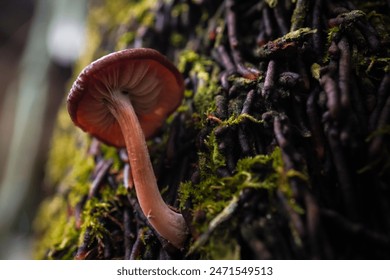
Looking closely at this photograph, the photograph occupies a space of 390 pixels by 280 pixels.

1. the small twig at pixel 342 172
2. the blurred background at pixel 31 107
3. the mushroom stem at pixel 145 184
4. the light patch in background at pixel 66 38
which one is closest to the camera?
the small twig at pixel 342 172

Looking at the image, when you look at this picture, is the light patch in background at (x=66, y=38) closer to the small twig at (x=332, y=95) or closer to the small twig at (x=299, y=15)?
the small twig at (x=299, y=15)

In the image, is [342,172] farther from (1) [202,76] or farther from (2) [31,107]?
(2) [31,107]

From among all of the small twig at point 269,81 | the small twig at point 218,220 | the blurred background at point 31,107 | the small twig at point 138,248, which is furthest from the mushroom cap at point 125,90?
the blurred background at point 31,107

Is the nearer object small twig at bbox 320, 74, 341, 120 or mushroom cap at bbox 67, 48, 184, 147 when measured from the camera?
small twig at bbox 320, 74, 341, 120

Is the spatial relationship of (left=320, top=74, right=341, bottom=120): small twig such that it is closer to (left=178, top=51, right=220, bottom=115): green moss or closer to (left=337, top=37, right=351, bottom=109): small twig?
(left=337, top=37, right=351, bottom=109): small twig

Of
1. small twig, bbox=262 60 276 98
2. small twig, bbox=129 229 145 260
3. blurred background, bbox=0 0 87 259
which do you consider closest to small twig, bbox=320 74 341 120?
small twig, bbox=262 60 276 98

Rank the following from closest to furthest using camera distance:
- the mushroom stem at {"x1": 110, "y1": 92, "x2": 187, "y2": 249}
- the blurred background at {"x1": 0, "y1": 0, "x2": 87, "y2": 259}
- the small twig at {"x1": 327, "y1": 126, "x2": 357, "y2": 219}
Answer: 1. the small twig at {"x1": 327, "y1": 126, "x2": 357, "y2": 219}
2. the mushroom stem at {"x1": 110, "y1": 92, "x2": 187, "y2": 249}
3. the blurred background at {"x1": 0, "y1": 0, "x2": 87, "y2": 259}

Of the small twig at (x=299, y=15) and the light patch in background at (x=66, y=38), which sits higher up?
the light patch in background at (x=66, y=38)

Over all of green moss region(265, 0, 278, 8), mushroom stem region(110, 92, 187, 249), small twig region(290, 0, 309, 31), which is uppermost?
green moss region(265, 0, 278, 8)

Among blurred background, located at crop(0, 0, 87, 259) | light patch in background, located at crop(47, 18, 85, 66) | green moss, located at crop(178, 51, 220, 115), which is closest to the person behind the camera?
green moss, located at crop(178, 51, 220, 115)
